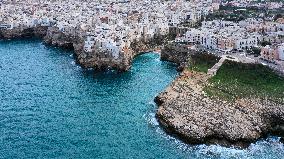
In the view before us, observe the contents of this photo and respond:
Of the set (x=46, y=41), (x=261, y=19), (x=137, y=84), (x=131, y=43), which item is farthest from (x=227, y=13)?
(x=137, y=84)

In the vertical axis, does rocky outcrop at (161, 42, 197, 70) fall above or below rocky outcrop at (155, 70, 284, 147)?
above

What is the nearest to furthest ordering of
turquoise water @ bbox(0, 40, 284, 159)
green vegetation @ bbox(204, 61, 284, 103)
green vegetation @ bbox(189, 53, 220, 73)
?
turquoise water @ bbox(0, 40, 284, 159) → green vegetation @ bbox(204, 61, 284, 103) → green vegetation @ bbox(189, 53, 220, 73)

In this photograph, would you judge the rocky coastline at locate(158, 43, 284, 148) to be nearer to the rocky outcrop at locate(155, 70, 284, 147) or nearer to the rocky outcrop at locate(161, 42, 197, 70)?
the rocky outcrop at locate(155, 70, 284, 147)

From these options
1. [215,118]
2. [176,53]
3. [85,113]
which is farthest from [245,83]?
[85,113]

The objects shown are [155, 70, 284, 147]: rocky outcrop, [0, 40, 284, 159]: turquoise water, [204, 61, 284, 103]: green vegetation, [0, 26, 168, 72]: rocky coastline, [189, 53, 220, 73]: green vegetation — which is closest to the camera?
[0, 40, 284, 159]: turquoise water

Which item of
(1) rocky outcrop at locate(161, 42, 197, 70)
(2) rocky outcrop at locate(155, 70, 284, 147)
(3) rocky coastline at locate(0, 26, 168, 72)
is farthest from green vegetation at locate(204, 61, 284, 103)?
(3) rocky coastline at locate(0, 26, 168, 72)

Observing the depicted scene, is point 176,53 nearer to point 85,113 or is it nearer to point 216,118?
point 85,113
